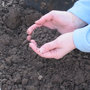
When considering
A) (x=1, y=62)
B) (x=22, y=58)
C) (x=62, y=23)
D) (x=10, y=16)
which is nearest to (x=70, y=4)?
(x=62, y=23)

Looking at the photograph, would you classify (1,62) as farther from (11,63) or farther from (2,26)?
(2,26)

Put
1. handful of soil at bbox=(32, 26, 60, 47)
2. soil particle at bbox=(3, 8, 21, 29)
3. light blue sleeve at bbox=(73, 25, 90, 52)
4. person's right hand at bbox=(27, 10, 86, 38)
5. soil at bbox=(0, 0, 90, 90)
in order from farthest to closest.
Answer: soil particle at bbox=(3, 8, 21, 29)
handful of soil at bbox=(32, 26, 60, 47)
person's right hand at bbox=(27, 10, 86, 38)
soil at bbox=(0, 0, 90, 90)
light blue sleeve at bbox=(73, 25, 90, 52)

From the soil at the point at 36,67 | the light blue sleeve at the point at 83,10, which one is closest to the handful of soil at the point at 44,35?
the soil at the point at 36,67

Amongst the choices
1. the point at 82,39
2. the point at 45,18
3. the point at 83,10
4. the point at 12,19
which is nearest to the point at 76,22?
the point at 83,10

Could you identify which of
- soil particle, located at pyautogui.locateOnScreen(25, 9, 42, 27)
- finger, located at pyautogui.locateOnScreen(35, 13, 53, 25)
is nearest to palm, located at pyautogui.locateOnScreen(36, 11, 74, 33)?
finger, located at pyautogui.locateOnScreen(35, 13, 53, 25)

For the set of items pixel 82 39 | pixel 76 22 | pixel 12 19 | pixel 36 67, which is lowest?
pixel 36 67

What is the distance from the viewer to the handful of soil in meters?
1.76

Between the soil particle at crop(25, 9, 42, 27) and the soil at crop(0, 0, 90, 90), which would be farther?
the soil particle at crop(25, 9, 42, 27)

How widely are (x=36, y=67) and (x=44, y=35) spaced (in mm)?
304

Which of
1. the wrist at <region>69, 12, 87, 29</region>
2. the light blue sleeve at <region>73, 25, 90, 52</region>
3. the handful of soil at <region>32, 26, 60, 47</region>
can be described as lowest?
the handful of soil at <region>32, 26, 60, 47</region>

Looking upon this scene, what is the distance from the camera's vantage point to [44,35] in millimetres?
1787

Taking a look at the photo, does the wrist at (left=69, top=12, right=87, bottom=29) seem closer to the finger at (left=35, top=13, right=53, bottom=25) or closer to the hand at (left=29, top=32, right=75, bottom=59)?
the finger at (left=35, top=13, right=53, bottom=25)

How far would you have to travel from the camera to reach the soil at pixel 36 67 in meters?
1.52

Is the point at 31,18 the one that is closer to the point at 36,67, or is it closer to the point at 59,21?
the point at 59,21
